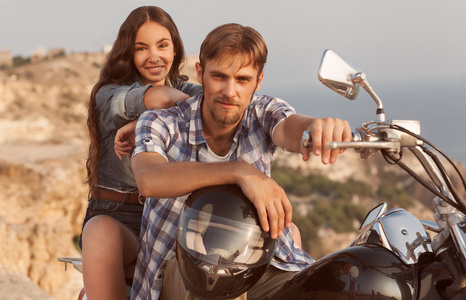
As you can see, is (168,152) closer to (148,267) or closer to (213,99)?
(213,99)

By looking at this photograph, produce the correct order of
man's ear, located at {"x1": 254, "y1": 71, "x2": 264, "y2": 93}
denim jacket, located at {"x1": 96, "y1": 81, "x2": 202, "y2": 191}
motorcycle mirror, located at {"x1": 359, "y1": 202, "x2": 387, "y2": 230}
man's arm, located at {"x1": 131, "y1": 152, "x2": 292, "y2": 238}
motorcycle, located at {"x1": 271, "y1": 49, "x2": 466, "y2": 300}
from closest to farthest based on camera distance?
motorcycle, located at {"x1": 271, "y1": 49, "x2": 466, "y2": 300}, man's arm, located at {"x1": 131, "y1": 152, "x2": 292, "y2": 238}, motorcycle mirror, located at {"x1": 359, "y1": 202, "x2": 387, "y2": 230}, man's ear, located at {"x1": 254, "y1": 71, "x2": 264, "y2": 93}, denim jacket, located at {"x1": 96, "y1": 81, "x2": 202, "y2": 191}

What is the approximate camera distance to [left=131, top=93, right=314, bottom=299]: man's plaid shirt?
1.97 m

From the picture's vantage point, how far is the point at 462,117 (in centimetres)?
5953

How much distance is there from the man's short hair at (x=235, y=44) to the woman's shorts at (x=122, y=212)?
81 centimetres

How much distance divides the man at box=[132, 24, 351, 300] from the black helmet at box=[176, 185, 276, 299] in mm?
144

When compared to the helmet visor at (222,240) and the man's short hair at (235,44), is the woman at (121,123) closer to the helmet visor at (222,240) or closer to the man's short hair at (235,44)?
the man's short hair at (235,44)

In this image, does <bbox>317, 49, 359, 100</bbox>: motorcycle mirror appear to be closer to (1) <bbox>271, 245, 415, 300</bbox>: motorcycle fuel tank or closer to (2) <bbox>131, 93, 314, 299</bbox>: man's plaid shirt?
(1) <bbox>271, 245, 415, 300</bbox>: motorcycle fuel tank

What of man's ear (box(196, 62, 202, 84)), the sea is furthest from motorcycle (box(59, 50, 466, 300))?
the sea

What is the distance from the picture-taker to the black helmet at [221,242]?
155 cm

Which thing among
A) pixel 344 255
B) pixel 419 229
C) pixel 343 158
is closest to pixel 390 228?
pixel 419 229

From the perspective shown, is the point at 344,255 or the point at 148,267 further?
the point at 148,267

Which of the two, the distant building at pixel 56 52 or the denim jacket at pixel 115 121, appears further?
the distant building at pixel 56 52

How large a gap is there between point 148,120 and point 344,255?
811 millimetres

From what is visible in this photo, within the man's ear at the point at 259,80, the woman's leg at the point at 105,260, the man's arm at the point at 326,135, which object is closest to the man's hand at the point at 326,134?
the man's arm at the point at 326,135
